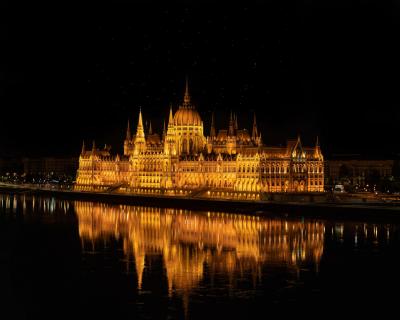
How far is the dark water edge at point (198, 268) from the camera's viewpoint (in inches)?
1041

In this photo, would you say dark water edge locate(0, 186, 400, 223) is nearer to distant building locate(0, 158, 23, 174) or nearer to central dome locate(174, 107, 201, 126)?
central dome locate(174, 107, 201, 126)

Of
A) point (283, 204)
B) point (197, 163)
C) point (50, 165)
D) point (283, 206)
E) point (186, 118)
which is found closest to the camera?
point (283, 206)

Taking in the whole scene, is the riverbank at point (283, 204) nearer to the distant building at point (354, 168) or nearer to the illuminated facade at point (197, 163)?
the illuminated facade at point (197, 163)

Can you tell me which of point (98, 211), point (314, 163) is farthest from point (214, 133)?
point (98, 211)

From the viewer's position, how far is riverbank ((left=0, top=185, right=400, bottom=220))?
54.1 metres

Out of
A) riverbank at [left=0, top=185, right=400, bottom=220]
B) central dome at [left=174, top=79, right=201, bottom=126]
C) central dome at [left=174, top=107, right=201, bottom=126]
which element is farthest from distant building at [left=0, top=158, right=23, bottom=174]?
riverbank at [left=0, top=185, right=400, bottom=220]

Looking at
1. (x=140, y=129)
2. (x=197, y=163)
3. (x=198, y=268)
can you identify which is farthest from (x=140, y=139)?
(x=198, y=268)

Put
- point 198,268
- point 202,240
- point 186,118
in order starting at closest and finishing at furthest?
point 198,268, point 202,240, point 186,118

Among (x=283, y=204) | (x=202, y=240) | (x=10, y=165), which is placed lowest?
(x=202, y=240)

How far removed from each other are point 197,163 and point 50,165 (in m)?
69.2

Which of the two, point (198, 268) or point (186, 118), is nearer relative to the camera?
point (198, 268)

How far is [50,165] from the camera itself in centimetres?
14662

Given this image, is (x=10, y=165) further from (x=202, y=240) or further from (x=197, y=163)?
(x=202, y=240)

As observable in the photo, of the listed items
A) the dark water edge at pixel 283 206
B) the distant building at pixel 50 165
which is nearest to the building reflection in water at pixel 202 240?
the dark water edge at pixel 283 206
